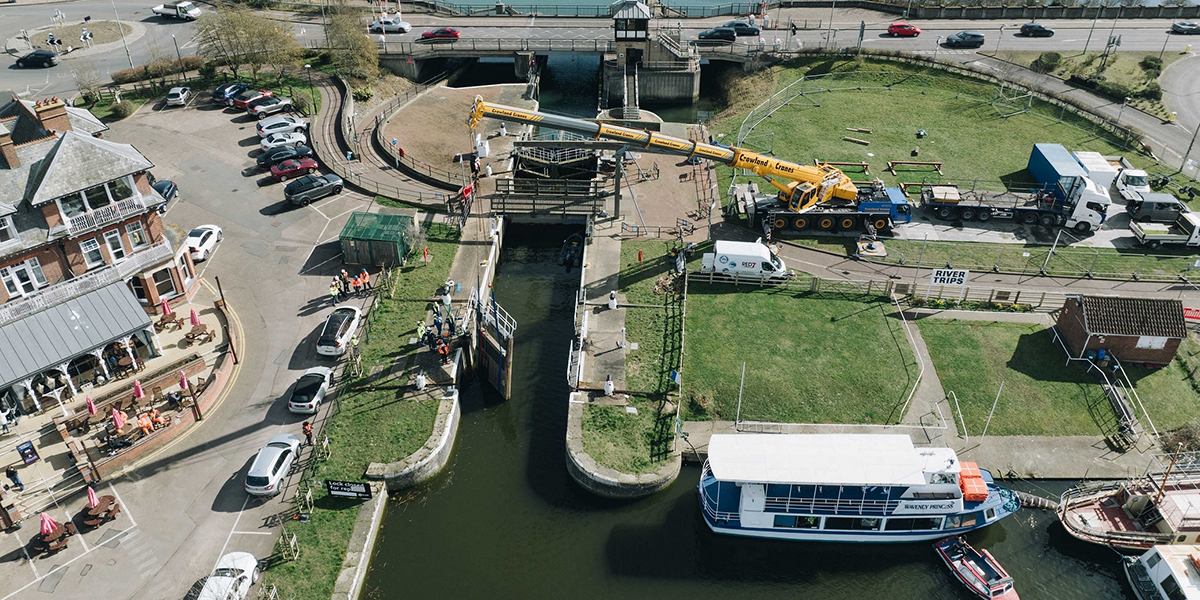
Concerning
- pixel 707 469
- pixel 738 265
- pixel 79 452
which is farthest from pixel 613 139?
pixel 79 452

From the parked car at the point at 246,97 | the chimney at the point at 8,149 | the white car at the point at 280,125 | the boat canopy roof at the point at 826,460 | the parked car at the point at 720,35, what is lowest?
the boat canopy roof at the point at 826,460

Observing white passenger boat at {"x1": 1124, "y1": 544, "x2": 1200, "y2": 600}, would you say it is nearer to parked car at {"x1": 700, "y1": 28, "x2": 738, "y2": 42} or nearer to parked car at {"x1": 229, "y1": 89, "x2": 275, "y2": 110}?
parked car at {"x1": 700, "y1": 28, "x2": 738, "y2": 42}

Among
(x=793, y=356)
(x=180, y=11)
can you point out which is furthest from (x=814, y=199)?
(x=180, y=11)

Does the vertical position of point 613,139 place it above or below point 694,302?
above

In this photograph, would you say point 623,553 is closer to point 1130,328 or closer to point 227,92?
point 1130,328

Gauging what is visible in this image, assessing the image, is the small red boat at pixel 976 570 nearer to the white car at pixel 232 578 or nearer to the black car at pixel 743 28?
the white car at pixel 232 578

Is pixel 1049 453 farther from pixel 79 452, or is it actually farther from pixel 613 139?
pixel 79 452

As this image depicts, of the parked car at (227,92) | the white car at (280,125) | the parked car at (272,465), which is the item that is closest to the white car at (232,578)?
the parked car at (272,465)
